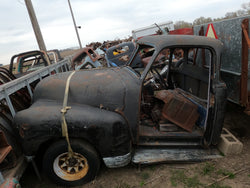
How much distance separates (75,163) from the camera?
2.45m

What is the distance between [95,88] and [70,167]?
3.86 ft

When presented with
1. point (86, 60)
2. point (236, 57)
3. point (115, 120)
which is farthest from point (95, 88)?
point (86, 60)

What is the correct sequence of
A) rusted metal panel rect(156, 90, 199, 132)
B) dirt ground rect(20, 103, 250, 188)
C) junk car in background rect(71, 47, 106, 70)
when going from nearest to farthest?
dirt ground rect(20, 103, 250, 188) → rusted metal panel rect(156, 90, 199, 132) → junk car in background rect(71, 47, 106, 70)

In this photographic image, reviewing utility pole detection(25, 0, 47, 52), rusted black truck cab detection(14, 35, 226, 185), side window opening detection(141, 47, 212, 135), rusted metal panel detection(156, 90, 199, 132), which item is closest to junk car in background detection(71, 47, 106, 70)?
utility pole detection(25, 0, 47, 52)

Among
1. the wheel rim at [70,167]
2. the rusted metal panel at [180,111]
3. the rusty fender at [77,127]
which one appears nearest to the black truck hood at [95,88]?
the rusty fender at [77,127]

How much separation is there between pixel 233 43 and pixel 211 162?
1957 millimetres

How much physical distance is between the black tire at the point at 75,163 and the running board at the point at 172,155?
630 mm

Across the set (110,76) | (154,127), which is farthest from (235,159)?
(110,76)

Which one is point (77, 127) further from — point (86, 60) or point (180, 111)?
point (86, 60)

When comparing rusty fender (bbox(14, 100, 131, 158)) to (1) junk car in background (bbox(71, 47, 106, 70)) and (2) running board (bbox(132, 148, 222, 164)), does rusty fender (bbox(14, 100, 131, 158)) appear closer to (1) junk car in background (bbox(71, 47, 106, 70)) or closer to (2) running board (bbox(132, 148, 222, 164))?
(2) running board (bbox(132, 148, 222, 164))

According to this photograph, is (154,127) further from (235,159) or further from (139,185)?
(235,159)

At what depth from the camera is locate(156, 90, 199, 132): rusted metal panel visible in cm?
268

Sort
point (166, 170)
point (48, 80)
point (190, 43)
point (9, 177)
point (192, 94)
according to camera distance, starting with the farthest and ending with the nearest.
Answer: point (192, 94) → point (48, 80) → point (166, 170) → point (190, 43) → point (9, 177)

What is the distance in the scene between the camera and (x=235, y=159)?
2617mm
